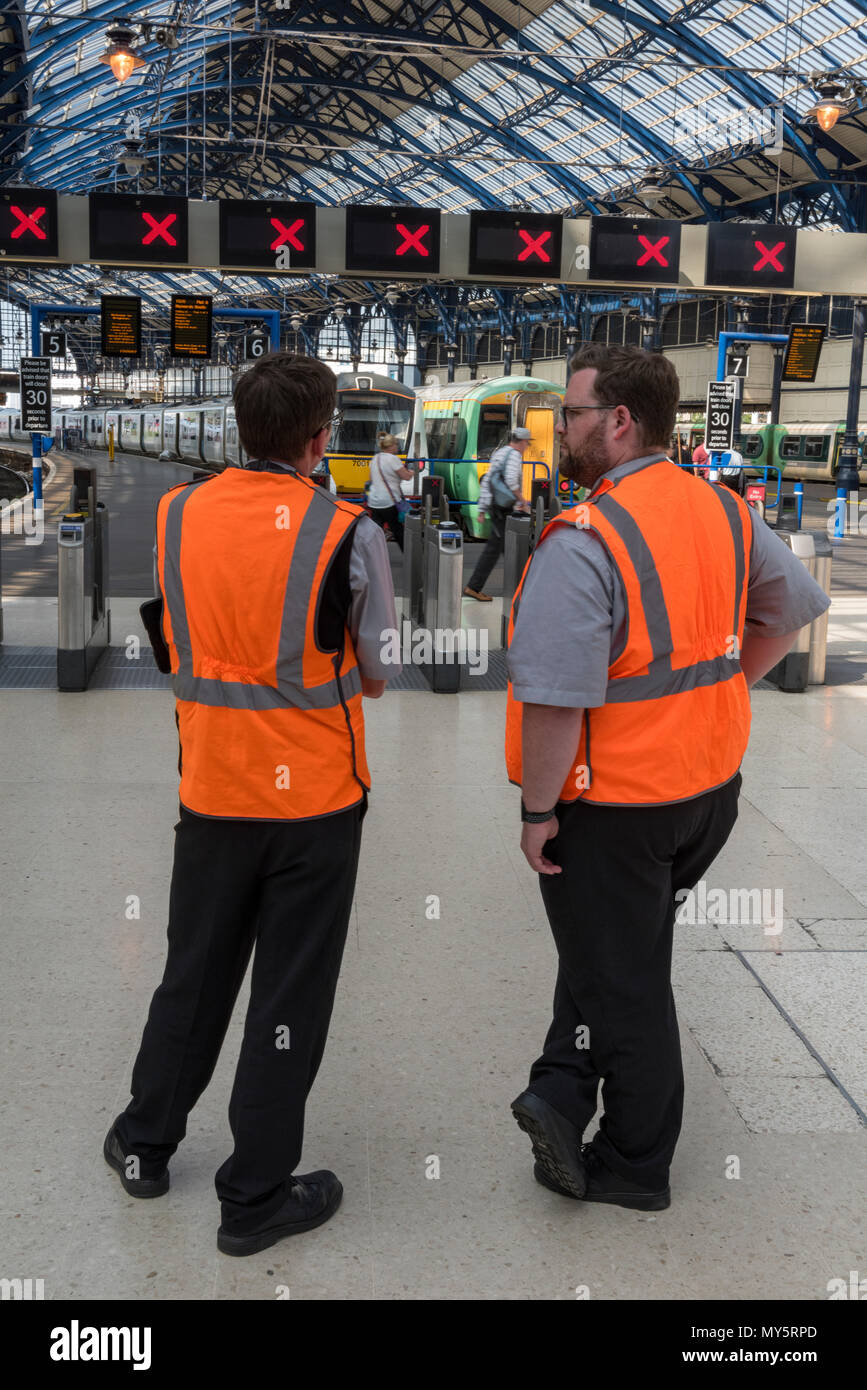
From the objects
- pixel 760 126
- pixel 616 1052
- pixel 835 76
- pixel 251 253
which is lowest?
pixel 616 1052

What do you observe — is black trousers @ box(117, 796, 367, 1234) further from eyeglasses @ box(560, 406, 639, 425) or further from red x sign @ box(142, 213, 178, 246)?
red x sign @ box(142, 213, 178, 246)

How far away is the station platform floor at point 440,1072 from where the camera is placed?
2.68 m

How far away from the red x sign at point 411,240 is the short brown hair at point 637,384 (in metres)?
12.2

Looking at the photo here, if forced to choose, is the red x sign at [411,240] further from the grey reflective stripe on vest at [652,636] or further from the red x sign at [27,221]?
the grey reflective stripe on vest at [652,636]

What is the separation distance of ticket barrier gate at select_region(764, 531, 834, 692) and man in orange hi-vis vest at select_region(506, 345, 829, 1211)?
6.25 m

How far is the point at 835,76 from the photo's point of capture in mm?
16922

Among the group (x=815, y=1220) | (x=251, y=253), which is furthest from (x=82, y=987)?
(x=251, y=253)

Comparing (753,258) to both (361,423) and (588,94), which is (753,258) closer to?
(361,423)

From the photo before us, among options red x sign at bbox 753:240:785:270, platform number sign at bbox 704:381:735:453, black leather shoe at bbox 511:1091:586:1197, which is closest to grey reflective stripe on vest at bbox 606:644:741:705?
black leather shoe at bbox 511:1091:586:1197

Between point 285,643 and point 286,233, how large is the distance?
1250cm

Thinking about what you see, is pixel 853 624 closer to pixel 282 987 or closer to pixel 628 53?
pixel 282 987

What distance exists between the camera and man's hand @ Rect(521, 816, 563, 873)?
264cm

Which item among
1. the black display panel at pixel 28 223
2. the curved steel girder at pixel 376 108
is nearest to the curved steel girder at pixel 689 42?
the curved steel girder at pixel 376 108
